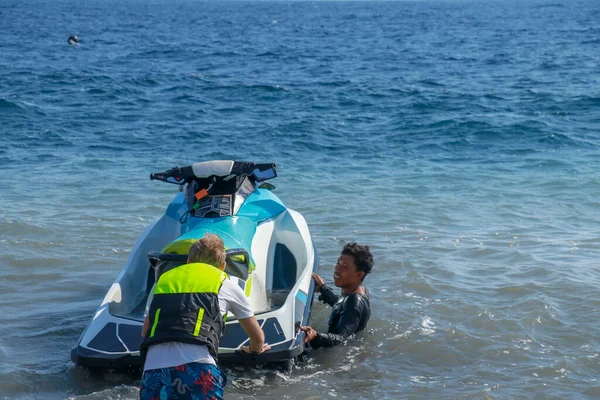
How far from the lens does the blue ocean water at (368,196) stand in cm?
666

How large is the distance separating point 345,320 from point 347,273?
39cm

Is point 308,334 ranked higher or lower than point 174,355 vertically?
lower

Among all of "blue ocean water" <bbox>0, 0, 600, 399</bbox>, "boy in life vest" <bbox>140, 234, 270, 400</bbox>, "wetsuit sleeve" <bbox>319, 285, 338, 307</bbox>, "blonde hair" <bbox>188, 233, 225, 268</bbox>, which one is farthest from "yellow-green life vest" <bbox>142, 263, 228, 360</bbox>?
"wetsuit sleeve" <bbox>319, 285, 338, 307</bbox>

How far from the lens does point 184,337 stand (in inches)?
179

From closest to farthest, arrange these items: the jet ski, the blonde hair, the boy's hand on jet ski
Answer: the blonde hair
the jet ski
the boy's hand on jet ski

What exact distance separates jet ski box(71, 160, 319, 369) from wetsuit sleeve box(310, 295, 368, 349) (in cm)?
27

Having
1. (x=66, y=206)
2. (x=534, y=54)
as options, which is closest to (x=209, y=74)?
(x=534, y=54)

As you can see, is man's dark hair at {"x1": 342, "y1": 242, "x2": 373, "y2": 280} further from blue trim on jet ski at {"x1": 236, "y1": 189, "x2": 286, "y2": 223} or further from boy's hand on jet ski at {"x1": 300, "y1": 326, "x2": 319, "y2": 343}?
blue trim on jet ski at {"x1": 236, "y1": 189, "x2": 286, "y2": 223}

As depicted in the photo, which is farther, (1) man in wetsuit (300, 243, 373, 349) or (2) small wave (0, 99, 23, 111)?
(2) small wave (0, 99, 23, 111)

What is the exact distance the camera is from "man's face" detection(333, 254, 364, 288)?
679 cm

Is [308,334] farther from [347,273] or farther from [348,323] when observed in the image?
[347,273]

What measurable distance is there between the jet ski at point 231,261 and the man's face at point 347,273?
0.34 m

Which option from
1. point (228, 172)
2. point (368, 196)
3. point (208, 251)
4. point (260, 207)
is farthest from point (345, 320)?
point (368, 196)

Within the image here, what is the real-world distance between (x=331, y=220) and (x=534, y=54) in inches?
896
